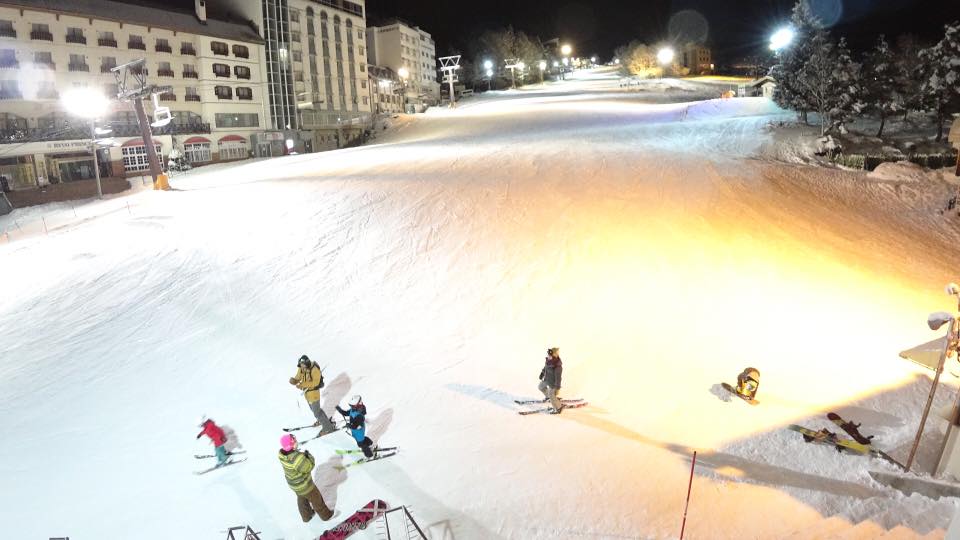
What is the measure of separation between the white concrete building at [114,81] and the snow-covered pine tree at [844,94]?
42.4m

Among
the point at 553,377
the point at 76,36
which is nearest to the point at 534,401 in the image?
the point at 553,377

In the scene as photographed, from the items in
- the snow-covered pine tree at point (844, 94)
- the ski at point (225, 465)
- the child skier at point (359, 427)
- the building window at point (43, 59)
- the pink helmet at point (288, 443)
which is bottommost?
the ski at point (225, 465)

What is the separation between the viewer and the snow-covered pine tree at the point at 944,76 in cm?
2673

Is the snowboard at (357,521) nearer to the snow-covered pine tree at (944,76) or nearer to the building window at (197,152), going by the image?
the snow-covered pine tree at (944,76)

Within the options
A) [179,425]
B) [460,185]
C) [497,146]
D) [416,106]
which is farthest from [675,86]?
[179,425]

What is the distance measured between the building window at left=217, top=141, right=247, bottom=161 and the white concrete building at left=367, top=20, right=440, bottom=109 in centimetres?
2743

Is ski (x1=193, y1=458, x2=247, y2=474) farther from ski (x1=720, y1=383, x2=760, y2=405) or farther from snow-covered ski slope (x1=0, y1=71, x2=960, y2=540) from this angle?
ski (x1=720, y1=383, x2=760, y2=405)

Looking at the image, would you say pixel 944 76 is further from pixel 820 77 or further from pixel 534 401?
pixel 534 401

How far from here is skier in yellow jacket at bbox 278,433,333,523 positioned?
246 inches

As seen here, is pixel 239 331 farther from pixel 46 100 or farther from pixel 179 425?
pixel 46 100

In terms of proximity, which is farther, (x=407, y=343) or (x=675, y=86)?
(x=675, y=86)

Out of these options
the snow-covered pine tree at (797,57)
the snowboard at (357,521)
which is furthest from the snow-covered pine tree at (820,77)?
the snowboard at (357,521)

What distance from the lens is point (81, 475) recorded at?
24.9ft

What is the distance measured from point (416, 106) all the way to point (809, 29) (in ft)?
130
